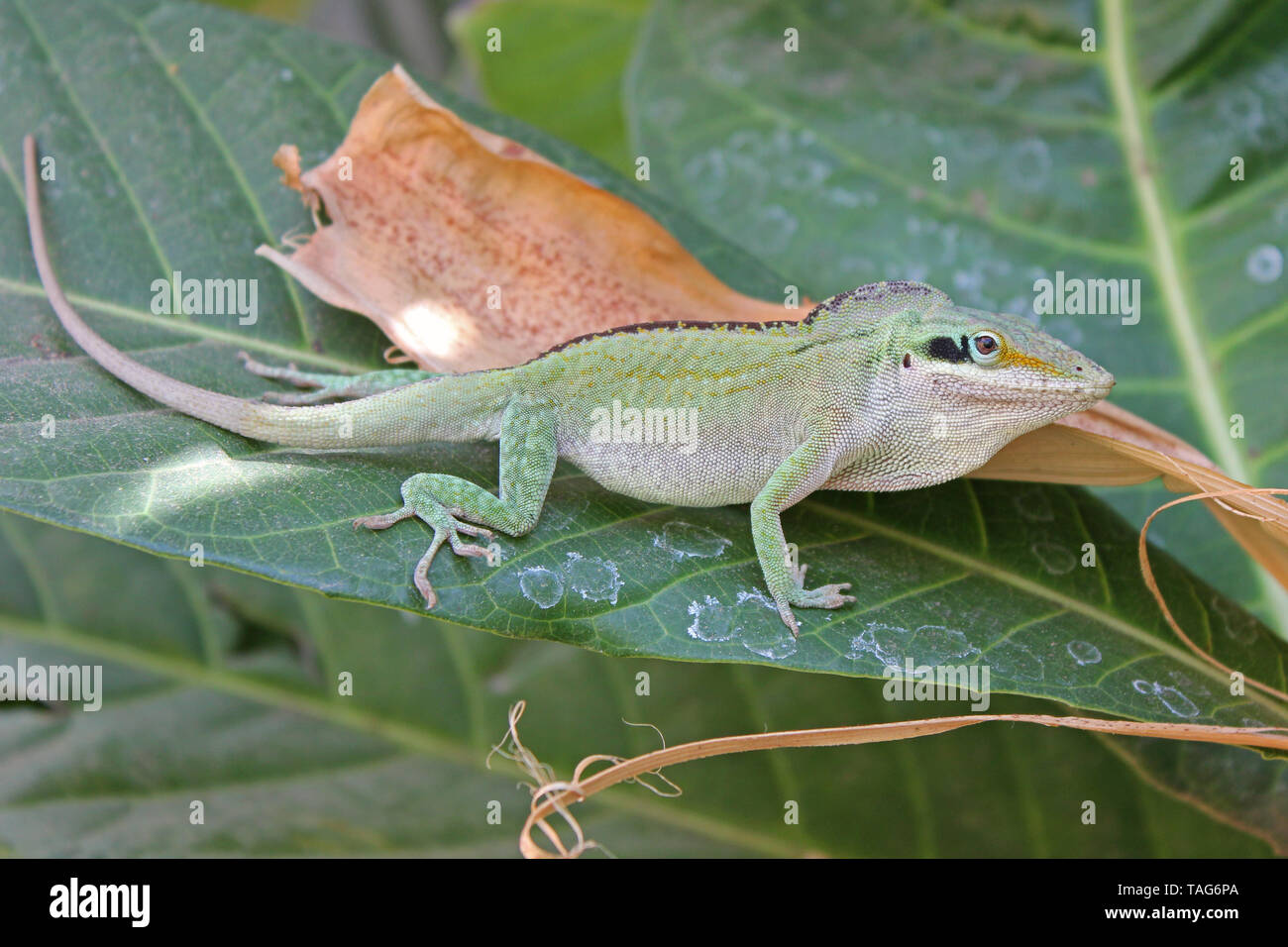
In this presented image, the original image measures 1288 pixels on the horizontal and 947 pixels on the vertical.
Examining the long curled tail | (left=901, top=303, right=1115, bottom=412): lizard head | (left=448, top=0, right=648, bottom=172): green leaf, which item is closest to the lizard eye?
(left=901, top=303, right=1115, bottom=412): lizard head

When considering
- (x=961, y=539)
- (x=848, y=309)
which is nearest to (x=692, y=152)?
(x=848, y=309)

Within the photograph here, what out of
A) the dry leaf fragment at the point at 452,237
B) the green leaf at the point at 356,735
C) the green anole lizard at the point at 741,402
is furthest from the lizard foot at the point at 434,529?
the green leaf at the point at 356,735

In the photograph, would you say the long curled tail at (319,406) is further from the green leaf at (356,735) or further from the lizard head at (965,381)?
the lizard head at (965,381)

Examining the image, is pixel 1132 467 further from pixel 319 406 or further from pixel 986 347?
pixel 319 406

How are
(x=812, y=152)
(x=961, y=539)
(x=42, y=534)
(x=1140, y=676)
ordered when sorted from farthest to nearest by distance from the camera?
(x=812, y=152) < (x=42, y=534) < (x=961, y=539) < (x=1140, y=676)

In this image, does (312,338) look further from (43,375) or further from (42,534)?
(42,534)

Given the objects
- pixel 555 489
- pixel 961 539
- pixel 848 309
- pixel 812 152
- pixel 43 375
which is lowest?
pixel 961 539

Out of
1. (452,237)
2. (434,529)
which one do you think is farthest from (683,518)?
(452,237)

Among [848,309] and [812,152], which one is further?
[812,152]

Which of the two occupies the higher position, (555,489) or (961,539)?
(555,489)
